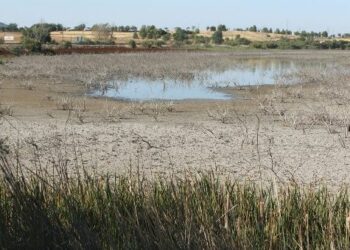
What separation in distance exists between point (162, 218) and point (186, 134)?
1107 centimetres

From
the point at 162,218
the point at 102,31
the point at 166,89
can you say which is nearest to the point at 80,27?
the point at 102,31

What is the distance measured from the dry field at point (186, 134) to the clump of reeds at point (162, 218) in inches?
13.9

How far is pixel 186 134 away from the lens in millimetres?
16734

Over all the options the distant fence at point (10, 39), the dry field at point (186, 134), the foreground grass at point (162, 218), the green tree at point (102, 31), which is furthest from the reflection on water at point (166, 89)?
the green tree at point (102, 31)

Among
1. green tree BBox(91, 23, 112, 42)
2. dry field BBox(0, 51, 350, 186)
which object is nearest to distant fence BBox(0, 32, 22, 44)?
green tree BBox(91, 23, 112, 42)

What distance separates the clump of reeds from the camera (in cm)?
530

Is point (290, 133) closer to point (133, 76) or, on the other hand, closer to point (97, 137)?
point (97, 137)

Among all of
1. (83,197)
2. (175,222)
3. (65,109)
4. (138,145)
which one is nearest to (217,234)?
(175,222)

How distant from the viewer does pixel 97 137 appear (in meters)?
15.9

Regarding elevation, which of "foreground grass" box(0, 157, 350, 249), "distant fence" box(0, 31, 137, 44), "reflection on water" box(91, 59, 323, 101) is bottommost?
"reflection on water" box(91, 59, 323, 101)

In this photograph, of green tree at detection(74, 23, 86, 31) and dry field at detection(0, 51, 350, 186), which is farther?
green tree at detection(74, 23, 86, 31)

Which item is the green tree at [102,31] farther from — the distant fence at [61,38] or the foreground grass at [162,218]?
the foreground grass at [162,218]

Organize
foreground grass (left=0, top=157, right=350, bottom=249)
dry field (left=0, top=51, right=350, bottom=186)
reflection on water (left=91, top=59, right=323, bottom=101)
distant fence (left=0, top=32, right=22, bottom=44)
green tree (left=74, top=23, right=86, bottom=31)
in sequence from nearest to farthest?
foreground grass (left=0, top=157, right=350, bottom=249) → dry field (left=0, top=51, right=350, bottom=186) → reflection on water (left=91, top=59, right=323, bottom=101) → distant fence (left=0, top=32, right=22, bottom=44) → green tree (left=74, top=23, right=86, bottom=31)

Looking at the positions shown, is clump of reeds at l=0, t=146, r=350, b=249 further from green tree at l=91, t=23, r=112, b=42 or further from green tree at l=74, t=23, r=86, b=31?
green tree at l=74, t=23, r=86, b=31
